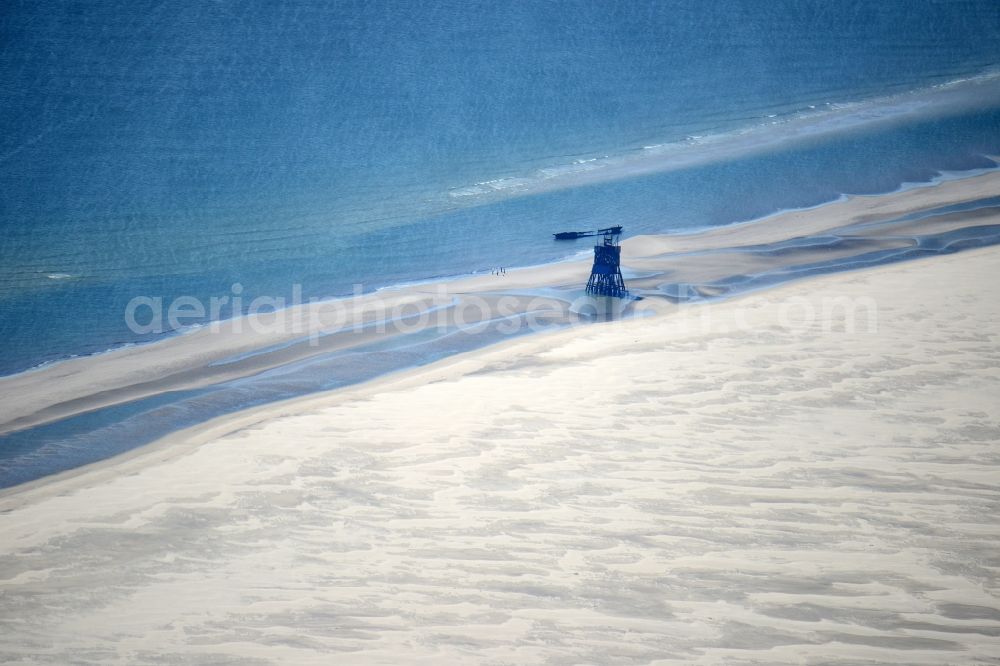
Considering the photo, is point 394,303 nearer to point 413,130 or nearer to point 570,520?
point 570,520

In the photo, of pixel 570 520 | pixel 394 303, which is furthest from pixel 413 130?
pixel 570 520

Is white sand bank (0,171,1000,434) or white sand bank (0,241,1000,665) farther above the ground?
white sand bank (0,171,1000,434)

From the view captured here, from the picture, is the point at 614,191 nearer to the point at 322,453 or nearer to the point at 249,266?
the point at 249,266

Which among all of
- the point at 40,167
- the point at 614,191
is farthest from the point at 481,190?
the point at 40,167

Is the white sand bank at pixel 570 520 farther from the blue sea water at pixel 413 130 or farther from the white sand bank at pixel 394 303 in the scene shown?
the blue sea water at pixel 413 130

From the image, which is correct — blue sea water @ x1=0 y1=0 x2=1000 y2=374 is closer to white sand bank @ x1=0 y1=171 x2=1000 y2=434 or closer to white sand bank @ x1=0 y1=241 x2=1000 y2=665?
white sand bank @ x1=0 y1=171 x2=1000 y2=434

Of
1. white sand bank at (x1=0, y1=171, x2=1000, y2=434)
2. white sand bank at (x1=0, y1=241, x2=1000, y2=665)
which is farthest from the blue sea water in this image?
white sand bank at (x1=0, y1=241, x2=1000, y2=665)

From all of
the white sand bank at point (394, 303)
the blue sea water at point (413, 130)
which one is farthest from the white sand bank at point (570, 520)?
the blue sea water at point (413, 130)
